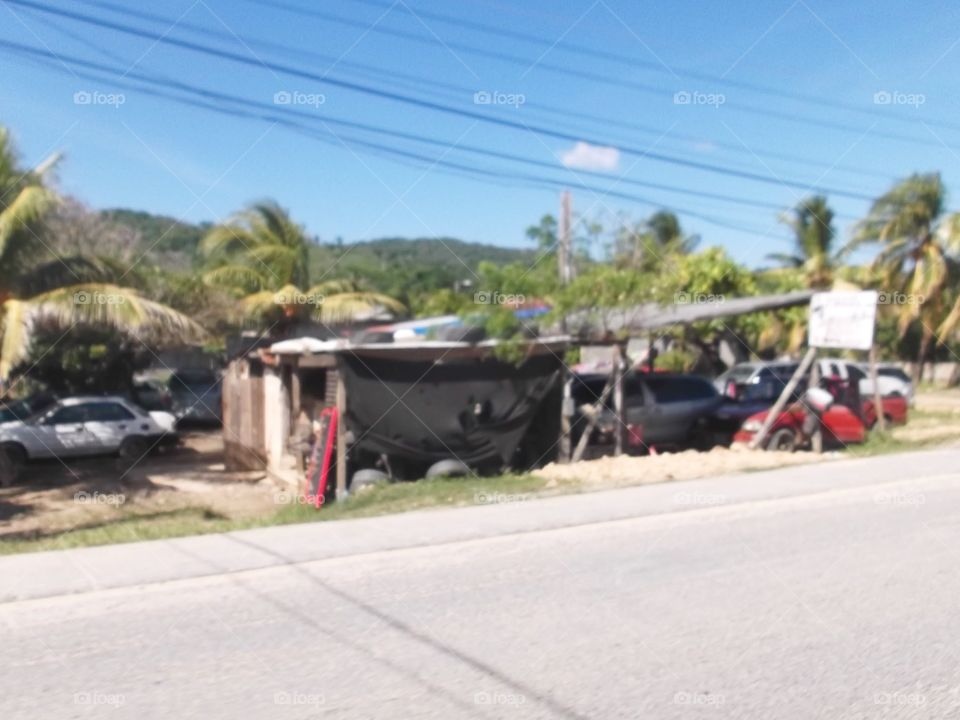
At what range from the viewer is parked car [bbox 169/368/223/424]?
26.4m

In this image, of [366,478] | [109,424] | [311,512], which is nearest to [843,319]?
[366,478]

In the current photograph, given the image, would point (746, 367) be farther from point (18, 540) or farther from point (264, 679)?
point (264, 679)

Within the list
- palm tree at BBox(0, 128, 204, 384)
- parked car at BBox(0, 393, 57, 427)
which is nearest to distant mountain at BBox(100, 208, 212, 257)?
parked car at BBox(0, 393, 57, 427)

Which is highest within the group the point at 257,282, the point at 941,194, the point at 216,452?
the point at 941,194

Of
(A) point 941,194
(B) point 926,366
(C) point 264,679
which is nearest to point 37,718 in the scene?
(C) point 264,679

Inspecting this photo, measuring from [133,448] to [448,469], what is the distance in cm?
932

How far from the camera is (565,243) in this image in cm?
1883

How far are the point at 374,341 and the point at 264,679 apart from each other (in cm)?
847

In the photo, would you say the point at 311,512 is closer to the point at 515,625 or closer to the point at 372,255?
the point at 515,625

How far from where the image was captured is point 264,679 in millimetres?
5152

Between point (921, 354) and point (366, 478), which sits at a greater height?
point (921, 354)

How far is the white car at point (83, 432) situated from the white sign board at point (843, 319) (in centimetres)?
1345

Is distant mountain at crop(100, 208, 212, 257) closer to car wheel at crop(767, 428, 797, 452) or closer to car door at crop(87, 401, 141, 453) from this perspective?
car door at crop(87, 401, 141, 453)

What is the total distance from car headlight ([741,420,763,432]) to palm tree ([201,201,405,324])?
11.5 meters
